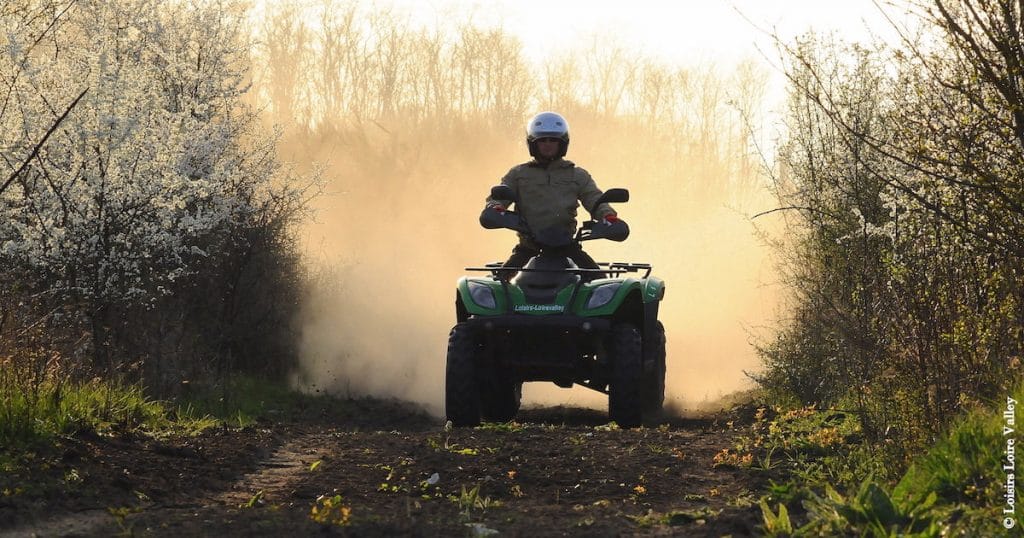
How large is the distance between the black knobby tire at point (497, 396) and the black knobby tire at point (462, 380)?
44 cm

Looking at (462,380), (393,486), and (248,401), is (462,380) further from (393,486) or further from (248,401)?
(248,401)

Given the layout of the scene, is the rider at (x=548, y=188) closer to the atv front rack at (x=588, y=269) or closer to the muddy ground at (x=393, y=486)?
the atv front rack at (x=588, y=269)

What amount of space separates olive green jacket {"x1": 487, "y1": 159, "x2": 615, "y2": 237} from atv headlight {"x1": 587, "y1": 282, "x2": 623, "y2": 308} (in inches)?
39.0

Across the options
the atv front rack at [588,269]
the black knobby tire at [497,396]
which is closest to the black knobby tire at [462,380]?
the black knobby tire at [497,396]

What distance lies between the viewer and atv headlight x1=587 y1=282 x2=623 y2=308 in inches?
435

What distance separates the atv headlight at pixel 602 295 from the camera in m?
11.0

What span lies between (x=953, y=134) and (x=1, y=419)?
6792 mm

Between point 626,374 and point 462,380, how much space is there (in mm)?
1483

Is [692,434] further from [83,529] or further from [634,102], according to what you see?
[634,102]

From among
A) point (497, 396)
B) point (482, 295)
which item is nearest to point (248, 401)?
point (497, 396)

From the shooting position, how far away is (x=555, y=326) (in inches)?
429

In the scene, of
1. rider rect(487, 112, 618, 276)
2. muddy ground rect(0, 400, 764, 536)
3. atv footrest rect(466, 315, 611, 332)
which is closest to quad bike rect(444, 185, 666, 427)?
atv footrest rect(466, 315, 611, 332)

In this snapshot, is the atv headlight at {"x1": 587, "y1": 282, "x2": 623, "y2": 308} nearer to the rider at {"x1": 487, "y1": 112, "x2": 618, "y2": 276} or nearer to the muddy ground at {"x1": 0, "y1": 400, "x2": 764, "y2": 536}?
the rider at {"x1": 487, "y1": 112, "x2": 618, "y2": 276}

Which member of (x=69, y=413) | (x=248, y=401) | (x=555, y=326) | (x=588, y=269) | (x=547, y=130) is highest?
(x=547, y=130)
